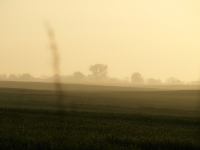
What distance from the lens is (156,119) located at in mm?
24641

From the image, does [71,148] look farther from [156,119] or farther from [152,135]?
[156,119]

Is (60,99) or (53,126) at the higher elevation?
(60,99)

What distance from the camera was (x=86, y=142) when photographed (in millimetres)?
13328

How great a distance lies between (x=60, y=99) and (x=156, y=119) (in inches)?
721

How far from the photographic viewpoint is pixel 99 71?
529ft

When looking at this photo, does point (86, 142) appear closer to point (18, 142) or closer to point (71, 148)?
point (71, 148)

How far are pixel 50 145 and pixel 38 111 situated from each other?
13912 mm

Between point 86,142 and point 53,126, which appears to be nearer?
point 86,142

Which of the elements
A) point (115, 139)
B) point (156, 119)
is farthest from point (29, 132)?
point (156, 119)

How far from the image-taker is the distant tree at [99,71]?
15875 centimetres

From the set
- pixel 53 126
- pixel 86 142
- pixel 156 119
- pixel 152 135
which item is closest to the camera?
pixel 86 142

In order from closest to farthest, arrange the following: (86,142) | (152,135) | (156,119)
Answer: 1. (86,142)
2. (152,135)
3. (156,119)

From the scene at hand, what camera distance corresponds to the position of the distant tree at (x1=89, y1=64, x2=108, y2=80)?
15875 centimetres

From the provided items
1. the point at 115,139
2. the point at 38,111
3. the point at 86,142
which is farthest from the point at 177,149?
the point at 38,111
